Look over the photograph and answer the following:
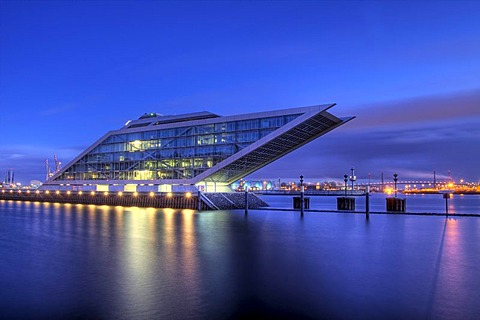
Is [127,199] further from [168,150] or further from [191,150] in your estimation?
[191,150]

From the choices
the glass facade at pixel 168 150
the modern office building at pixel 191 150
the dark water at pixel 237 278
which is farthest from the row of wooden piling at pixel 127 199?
the dark water at pixel 237 278

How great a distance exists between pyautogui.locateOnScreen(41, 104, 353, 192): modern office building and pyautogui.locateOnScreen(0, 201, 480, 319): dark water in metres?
41.8

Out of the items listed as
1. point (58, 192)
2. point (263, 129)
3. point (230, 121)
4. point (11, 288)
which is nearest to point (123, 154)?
point (58, 192)

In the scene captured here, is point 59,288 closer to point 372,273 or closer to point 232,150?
point 372,273

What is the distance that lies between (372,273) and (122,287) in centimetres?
847

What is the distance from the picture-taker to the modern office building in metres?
65.5

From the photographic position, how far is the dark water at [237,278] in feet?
32.6

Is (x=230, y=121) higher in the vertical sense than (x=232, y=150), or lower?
higher

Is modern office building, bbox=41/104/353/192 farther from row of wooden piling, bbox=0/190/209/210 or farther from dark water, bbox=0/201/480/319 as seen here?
dark water, bbox=0/201/480/319

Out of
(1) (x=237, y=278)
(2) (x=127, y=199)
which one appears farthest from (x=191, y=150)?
(1) (x=237, y=278)

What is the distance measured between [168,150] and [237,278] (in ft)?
219

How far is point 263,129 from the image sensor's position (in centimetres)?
6569

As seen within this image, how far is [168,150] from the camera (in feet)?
258

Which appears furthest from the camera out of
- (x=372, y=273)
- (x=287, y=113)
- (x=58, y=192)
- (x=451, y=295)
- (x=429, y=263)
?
(x=58, y=192)
